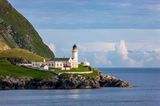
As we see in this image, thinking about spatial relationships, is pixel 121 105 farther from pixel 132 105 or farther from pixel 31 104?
pixel 31 104

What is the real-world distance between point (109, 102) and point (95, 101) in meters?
4.48

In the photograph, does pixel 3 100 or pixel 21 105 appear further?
pixel 3 100

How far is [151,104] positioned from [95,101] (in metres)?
18.3

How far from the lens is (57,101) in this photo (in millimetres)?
195375

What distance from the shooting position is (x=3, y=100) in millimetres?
196000

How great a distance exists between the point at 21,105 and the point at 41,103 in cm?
861

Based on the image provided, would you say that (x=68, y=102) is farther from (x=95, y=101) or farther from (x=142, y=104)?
(x=142, y=104)

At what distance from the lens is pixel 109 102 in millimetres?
194875

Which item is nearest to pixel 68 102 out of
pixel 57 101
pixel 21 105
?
pixel 57 101

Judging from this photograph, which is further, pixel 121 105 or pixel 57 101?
pixel 57 101

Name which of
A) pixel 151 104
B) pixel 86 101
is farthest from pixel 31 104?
pixel 151 104

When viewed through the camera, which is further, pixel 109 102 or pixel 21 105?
pixel 109 102

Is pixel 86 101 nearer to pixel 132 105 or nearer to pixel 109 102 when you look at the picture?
pixel 109 102

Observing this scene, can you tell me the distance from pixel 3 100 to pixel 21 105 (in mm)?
15575
